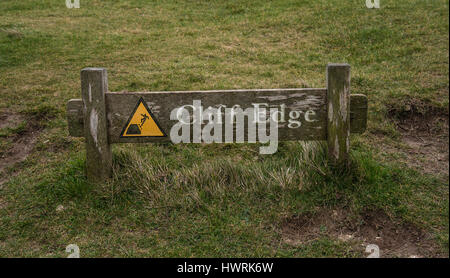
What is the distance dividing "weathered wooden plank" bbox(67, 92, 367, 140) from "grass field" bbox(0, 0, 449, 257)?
15.0 inches

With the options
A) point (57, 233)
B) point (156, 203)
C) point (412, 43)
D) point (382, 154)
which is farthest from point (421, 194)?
point (412, 43)

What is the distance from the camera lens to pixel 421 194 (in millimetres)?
4168

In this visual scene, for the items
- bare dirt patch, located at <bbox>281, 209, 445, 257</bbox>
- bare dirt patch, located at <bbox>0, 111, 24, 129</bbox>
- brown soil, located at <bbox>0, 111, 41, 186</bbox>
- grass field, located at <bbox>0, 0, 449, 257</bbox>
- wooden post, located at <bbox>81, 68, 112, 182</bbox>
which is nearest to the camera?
bare dirt patch, located at <bbox>281, 209, 445, 257</bbox>

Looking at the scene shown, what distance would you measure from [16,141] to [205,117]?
2.90 m

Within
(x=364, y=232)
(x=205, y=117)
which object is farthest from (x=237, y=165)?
(x=364, y=232)

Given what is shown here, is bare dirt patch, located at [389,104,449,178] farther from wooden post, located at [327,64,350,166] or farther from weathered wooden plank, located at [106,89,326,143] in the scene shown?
weathered wooden plank, located at [106,89,326,143]

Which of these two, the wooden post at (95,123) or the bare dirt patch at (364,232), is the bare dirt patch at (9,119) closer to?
the wooden post at (95,123)

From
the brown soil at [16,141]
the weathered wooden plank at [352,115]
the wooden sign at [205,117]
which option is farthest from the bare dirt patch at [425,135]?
the brown soil at [16,141]

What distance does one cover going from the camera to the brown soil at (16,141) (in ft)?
17.2

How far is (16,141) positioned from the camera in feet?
18.7

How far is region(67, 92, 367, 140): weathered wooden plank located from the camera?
167 inches

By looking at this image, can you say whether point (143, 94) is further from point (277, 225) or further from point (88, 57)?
point (88, 57)

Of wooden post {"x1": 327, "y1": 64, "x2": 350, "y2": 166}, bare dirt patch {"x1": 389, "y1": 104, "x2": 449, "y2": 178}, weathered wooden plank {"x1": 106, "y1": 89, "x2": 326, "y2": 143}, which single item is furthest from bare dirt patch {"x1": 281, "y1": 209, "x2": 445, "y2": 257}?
bare dirt patch {"x1": 389, "y1": 104, "x2": 449, "y2": 178}

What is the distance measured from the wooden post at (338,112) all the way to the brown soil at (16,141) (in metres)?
3.65
